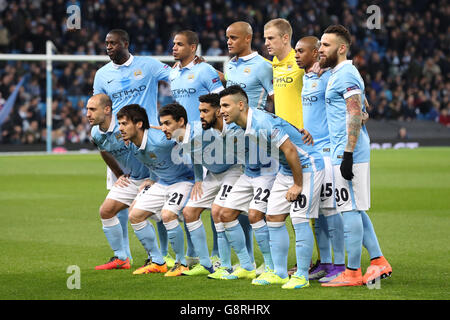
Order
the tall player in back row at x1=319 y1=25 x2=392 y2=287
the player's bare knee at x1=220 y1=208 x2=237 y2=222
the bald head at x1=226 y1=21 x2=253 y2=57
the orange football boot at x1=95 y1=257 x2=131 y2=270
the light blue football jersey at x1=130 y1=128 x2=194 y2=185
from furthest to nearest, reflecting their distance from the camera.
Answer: the orange football boot at x1=95 y1=257 x2=131 y2=270
the bald head at x1=226 y1=21 x2=253 y2=57
the light blue football jersey at x1=130 y1=128 x2=194 y2=185
the player's bare knee at x1=220 y1=208 x2=237 y2=222
the tall player in back row at x1=319 y1=25 x2=392 y2=287

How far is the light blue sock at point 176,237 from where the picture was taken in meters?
7.75

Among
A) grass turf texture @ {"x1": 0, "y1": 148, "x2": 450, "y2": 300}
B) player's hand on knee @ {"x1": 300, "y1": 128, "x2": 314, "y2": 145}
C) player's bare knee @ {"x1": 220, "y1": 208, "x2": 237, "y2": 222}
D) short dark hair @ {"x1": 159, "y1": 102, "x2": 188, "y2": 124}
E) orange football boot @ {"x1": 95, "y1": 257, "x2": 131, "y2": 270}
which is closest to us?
grass turf texture @ {"x1": 0, "y1": 148, "x2": 450, "y2": 300}

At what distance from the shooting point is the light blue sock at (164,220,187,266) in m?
7.75

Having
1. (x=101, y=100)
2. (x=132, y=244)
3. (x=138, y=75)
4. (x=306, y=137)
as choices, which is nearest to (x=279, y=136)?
(x=306, y=137)

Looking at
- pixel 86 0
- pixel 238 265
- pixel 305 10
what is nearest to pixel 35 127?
pixel 86 0

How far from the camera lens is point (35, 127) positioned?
24.3 metres

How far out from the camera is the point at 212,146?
753 cm

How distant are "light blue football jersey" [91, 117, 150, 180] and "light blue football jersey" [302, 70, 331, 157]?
1.87m

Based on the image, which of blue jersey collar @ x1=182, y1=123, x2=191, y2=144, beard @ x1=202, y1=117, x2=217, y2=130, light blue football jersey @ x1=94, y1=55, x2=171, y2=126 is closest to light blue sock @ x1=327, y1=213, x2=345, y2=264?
beard @ x1=202, y1=117, x2=217, y2=130

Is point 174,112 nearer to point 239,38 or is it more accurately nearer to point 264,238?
point 239,38

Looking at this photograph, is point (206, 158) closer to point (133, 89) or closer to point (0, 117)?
point (133, 89)

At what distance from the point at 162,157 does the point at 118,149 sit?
2.12 feet

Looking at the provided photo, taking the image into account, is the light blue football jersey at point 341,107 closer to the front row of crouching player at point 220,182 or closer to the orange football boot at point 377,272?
the front row of crouching player at point 220,182

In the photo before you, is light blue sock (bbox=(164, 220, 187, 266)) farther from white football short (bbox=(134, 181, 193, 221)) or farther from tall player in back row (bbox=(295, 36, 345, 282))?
tall player in back row (bbox=(295, 36, 345, 282))
